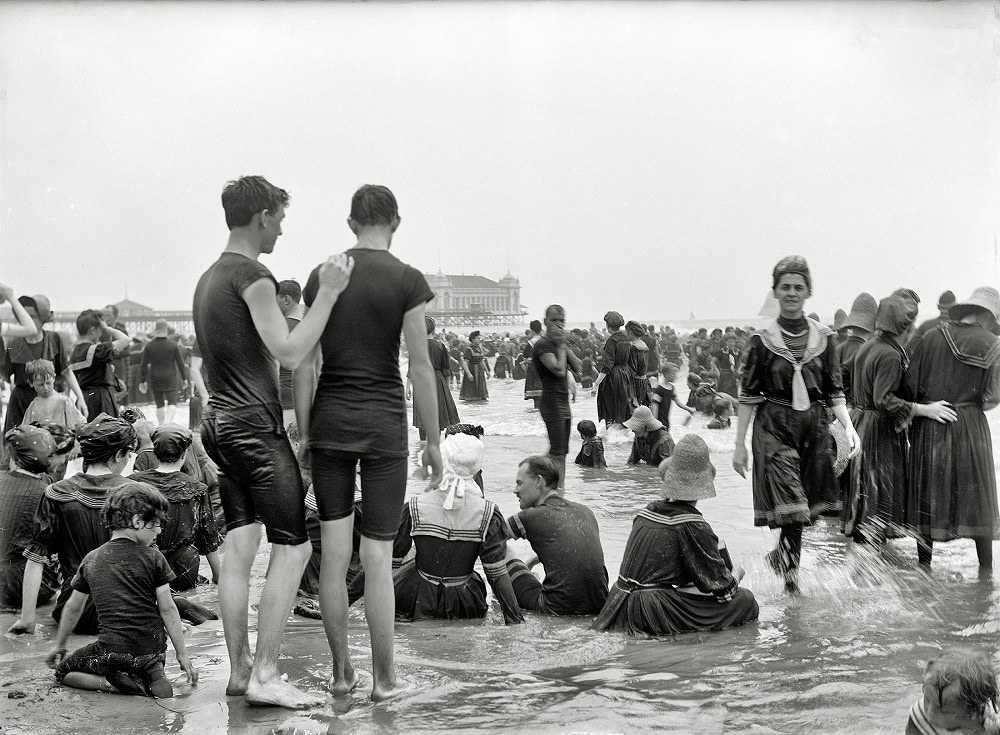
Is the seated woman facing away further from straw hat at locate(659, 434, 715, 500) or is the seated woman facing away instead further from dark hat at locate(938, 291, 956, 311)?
dark hat at locate(938, 291, 956, 311)

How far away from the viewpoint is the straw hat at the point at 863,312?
26.3 feet

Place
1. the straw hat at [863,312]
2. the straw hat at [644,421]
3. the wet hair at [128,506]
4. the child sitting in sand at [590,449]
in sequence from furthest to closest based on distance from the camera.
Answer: the child sitting in sand at [590,449] < the straw hat at [644,421] < the straw hat at [863,312] < the wet hair at [128,506]

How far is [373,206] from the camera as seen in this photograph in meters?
3.75

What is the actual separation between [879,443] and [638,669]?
3.14 metres

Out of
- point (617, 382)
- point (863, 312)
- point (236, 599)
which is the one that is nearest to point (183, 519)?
→ point (236, 599)

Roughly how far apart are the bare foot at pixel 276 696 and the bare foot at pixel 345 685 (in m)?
0.16

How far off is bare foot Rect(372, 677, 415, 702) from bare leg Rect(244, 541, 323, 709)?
0.19 meters

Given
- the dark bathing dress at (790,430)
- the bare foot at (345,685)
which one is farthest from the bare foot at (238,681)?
the dark bathing dress at (790,430)

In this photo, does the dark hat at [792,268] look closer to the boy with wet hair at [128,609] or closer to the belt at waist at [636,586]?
the belt at waist at [636,586]

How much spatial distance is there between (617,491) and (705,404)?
6.73 meters

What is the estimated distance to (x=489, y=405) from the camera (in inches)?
868

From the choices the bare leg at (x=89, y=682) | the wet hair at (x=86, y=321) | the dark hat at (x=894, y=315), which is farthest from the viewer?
the wet hair at (x=86, y=321)

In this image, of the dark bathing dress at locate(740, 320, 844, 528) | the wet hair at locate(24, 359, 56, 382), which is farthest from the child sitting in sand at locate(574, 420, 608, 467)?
the wet hair at locate(24, 359, 56, 382)

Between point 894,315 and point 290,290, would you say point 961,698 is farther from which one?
point 290,290
